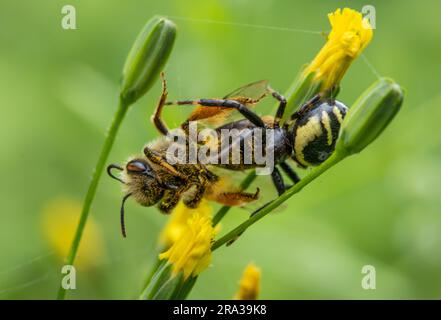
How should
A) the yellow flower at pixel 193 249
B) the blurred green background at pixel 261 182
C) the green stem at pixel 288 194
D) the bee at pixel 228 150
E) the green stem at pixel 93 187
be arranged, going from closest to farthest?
the green stem at pixel 288 194 → the green stem at pixel 93 187 → the yellow flower at pixel 193 249 → the bee at pixel 228 150 → the blurred green background at pixel 261 182

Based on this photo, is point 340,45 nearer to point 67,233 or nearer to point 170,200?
point 170,200

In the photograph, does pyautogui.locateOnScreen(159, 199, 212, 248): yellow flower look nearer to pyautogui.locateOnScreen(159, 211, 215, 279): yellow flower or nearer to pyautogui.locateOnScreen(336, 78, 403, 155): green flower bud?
pyautogui.locateOnScreen(159, 211, 215, 279): yellow flower

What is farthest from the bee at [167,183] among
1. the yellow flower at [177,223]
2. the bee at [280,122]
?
the yellow flower at [177,223]

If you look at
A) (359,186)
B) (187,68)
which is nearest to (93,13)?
(187,68)

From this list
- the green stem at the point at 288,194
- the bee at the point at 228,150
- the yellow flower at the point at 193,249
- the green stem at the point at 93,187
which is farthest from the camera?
the bee at the point at 228,150

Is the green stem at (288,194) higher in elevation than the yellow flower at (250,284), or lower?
higher

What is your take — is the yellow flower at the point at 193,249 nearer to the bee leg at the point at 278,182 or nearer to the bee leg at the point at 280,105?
the bee leg at the point at 278,182

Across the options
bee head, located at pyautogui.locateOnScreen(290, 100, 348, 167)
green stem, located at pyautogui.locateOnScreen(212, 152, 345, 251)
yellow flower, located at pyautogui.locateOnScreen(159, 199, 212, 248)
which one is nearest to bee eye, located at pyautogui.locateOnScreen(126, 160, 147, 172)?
yellow flower, located at pyautogui.locateOnScreen(159, 199, 212, 248)
